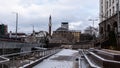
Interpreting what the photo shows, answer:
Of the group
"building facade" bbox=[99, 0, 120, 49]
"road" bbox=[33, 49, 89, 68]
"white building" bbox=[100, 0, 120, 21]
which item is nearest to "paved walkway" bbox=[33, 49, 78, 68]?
"road" bbox=[33, 49, 89, 68]

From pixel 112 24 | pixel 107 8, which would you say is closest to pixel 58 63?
pixel 112 24

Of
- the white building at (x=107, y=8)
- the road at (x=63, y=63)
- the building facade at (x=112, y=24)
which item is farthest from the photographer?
the white building at (x=107, y=8)

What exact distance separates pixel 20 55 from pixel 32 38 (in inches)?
5316

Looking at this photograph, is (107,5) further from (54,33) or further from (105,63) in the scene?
(54,33)

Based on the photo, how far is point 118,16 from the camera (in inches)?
2537

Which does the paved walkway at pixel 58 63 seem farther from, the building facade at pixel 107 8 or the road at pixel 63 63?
the building facade at pixel 107 8

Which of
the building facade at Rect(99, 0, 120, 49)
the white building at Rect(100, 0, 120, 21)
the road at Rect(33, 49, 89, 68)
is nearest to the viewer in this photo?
the road at Rect(33, 49, 89, 68)

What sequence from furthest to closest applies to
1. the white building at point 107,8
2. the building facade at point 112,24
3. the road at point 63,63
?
the white building at point 107,8, the building facade at point 112,24, the road at point 63,63

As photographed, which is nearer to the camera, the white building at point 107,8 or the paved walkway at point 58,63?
the paved walkway at point 58,63

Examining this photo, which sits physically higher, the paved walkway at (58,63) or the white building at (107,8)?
the white building at (107,8)

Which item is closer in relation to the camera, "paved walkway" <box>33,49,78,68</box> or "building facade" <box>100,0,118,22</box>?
A: "paved walkway" <box>33,49,78,68</box>

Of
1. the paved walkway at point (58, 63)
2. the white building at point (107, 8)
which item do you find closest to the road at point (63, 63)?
the paved walkway at point (58, 63)

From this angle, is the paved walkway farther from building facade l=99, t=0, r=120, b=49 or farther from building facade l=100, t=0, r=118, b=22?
building facade l=100, t=0, r=118, b=22

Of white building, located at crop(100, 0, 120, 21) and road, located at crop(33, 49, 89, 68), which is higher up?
white building, located at crop(100, 0, 120, 21)
